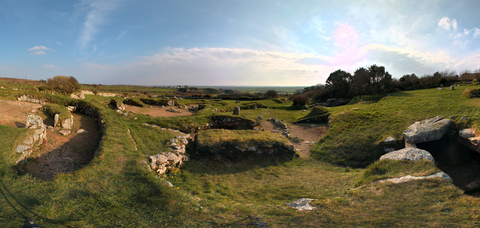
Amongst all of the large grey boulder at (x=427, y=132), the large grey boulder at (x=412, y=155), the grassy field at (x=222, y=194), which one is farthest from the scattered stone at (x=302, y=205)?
the large grey boulder at (x=427, y=132)

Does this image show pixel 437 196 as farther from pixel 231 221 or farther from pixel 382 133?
pixel 382 133

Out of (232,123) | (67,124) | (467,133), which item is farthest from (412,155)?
(67,124)

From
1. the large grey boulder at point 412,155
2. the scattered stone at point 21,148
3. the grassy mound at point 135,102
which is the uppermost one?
the grassy mound at point 135,102

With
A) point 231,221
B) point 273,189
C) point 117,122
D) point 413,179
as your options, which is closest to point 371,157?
point 413,179

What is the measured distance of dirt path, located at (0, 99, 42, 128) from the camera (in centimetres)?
1115

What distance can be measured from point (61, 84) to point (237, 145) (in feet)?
101

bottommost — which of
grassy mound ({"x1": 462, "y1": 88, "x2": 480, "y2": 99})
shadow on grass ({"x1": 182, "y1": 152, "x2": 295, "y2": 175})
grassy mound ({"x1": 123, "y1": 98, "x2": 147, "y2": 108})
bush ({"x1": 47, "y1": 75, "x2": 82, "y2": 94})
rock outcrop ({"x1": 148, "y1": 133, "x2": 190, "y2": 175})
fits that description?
shadow on grass ({"x1": 182, "y1": 152, "x2": 295, "y2": 175})

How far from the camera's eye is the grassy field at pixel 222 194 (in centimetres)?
490

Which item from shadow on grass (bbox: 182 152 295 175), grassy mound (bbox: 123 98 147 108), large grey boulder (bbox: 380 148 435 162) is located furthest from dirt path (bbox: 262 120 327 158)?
grassy mound (bbox: 123 98 147 108)

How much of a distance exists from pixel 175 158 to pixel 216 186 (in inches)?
117

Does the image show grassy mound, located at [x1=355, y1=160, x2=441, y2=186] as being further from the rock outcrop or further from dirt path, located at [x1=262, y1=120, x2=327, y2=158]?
the rock outcrop

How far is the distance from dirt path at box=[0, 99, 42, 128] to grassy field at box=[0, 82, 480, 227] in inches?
93.3

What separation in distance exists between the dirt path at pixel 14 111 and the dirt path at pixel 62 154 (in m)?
1.37

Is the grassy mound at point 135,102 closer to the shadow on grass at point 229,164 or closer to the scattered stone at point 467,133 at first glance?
the shadow on grass at point 229,164
